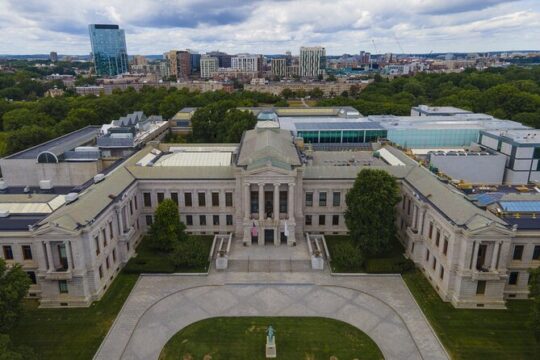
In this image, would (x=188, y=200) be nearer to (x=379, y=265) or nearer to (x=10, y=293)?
(x=379, y=265)

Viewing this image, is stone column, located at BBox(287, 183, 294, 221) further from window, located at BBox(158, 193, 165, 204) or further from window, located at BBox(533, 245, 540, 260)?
window, located at BBox(533, 245, 540, 260)

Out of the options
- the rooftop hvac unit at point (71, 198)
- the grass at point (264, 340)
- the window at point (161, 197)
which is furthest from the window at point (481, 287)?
the rooftop hvac unit at point (71, 198)

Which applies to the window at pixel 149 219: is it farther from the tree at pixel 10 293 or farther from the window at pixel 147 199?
the tree at pixel 10 293

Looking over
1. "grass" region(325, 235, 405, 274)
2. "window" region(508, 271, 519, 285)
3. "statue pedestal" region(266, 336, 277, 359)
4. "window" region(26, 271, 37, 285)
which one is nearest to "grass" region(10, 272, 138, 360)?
"window" region(26, 271, 37, 285)

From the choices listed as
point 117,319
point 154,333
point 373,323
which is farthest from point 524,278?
point 117,319

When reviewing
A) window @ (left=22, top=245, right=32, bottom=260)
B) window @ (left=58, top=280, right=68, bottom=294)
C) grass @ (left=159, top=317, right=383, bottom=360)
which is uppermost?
window @ (left=22, top=245, right=32, bottom=260)
